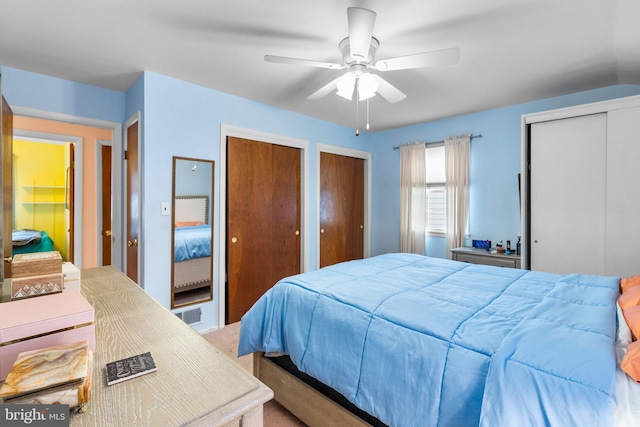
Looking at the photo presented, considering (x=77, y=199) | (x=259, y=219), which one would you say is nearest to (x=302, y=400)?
(x=259, y=219)

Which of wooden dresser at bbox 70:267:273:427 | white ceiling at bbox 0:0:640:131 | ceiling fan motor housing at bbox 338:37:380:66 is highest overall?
white ceiling at bbox 0:0:640:131

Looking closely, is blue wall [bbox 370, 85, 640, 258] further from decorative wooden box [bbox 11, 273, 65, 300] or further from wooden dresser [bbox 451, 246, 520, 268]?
decorative wooden box [bbox 11, 273, 65, 300]

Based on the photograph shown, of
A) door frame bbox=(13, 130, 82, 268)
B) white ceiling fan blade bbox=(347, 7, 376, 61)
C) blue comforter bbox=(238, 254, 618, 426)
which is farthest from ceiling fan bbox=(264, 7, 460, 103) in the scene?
door frame bbox=(13, 130, 82, 268)

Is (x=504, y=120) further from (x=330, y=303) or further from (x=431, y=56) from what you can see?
(x=330, y=303)

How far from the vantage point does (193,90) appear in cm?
287

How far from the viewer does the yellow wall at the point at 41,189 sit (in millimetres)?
4961

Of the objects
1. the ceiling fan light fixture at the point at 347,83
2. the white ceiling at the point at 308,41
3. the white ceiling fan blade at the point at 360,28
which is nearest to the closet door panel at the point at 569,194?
the white ceiling at the point at 308,41

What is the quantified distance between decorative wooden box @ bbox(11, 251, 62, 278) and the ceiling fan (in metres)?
1.55

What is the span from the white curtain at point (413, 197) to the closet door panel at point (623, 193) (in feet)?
6.30

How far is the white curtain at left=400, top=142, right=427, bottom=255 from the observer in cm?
414

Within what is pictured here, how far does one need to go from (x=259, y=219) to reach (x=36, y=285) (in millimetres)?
2477

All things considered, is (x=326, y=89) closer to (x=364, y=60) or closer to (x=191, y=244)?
(x=364, y=60)

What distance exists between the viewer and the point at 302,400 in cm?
167

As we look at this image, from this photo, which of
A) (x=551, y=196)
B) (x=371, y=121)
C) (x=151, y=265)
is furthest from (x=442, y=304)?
(x=371, y=121)
